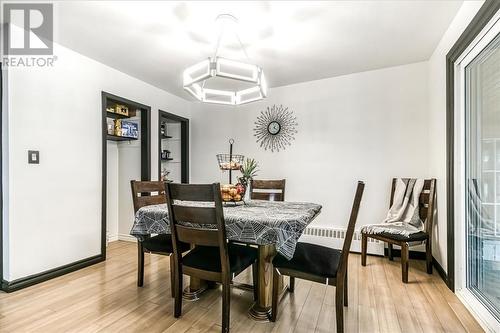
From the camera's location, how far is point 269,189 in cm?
302

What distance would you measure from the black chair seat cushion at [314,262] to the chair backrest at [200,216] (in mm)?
405

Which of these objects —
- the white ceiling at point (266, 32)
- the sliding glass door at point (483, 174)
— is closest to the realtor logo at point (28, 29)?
the white ceiling at point (266, 32)

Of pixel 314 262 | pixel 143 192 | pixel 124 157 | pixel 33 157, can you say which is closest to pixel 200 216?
pixel 314 262

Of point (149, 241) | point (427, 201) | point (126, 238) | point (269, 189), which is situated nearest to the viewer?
point (149, 241)

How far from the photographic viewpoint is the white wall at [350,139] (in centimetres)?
314

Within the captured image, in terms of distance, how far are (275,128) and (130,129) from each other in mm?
2077

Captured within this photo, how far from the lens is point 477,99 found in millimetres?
2012

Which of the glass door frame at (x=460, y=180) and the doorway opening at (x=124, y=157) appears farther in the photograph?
the doorway opening at (x=124, y=157)

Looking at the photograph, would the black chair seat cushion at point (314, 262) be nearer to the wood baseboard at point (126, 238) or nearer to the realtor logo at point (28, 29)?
the realtor logo at point (28, 29)

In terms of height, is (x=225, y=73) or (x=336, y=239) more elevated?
(x=225, y=73)

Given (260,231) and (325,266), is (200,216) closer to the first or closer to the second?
(260,231)

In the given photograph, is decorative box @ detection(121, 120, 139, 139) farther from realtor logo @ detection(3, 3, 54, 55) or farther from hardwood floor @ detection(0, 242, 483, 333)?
hardwood floor @ detection(0, 242, 483, 333)

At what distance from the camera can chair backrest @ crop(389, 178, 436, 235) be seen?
2613 mm

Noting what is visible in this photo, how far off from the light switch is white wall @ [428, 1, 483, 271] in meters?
3.79
